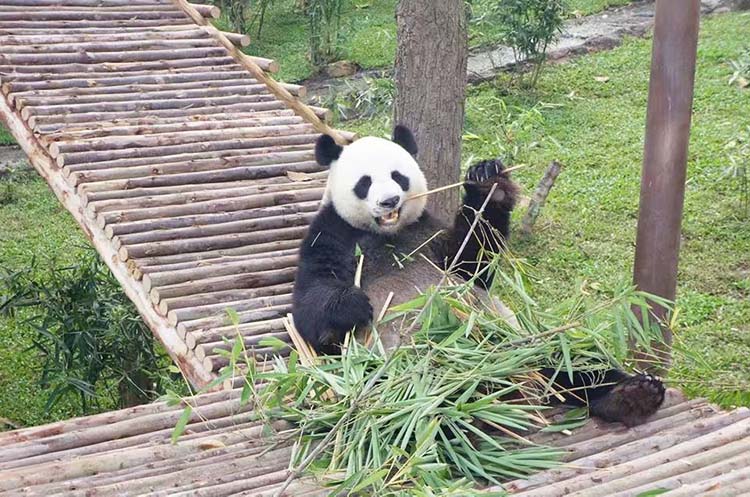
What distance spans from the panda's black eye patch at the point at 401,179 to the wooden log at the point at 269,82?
1331 millimetres

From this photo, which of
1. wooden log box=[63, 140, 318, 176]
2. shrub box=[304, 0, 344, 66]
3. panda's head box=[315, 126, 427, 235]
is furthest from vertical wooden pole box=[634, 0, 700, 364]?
shrub box=[304, 0, 344, 66]

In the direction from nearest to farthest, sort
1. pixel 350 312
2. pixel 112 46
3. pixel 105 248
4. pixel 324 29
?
pixel 350 312
pixel 105 248
pixel 112 46
pixel 324 29

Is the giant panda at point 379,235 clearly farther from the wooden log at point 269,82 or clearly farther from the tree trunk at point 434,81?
the wooden log at point 269,82

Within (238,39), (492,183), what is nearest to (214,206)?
(492,183)

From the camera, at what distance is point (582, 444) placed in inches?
118

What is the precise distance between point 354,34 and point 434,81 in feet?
20.8

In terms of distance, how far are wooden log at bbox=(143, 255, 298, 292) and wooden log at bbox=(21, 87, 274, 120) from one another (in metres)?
1.40

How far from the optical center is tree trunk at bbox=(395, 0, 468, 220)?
15.4ft

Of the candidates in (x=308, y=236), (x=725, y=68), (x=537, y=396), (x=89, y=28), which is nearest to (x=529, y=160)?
(x=725, y=68)

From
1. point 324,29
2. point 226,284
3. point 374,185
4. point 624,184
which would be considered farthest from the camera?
point 324,29

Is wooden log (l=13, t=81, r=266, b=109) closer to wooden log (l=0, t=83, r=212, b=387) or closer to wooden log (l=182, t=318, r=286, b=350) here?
wooden log (l=0, t=83, r=212, b=387)

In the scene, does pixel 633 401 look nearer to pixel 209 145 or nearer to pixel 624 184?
pixel 209 145

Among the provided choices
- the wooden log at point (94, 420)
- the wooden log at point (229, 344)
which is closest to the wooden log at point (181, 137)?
the wooden log at point (229, 344)

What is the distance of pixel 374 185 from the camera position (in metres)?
3.67
